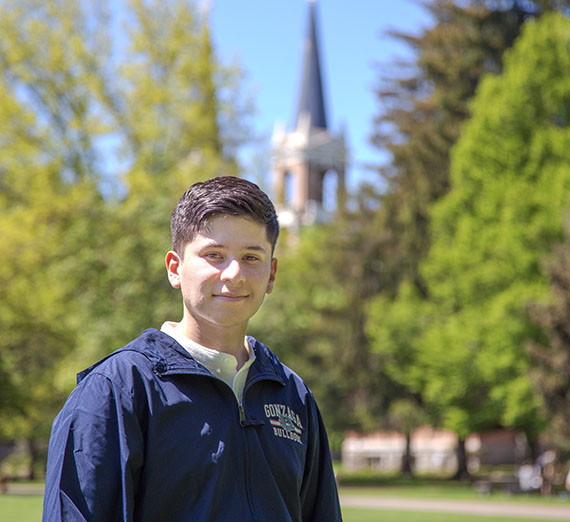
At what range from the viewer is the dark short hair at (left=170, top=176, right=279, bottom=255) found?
2473 millimetres

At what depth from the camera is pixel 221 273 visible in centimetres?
248

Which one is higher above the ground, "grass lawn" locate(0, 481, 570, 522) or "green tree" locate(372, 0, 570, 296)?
"green tree" locate(372, 0, 570, 296)

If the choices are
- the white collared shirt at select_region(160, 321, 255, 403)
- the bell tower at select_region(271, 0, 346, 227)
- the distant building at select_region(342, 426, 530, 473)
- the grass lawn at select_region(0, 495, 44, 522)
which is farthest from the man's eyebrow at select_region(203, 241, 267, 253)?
the bell tower at select_region(271, 0, 346, 227)

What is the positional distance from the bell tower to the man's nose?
87.1 metres

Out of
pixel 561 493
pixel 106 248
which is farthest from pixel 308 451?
pixel 561 493

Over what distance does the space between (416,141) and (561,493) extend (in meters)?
12.5

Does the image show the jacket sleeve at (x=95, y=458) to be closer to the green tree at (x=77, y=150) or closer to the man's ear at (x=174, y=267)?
the man's ear at (x=174, y=267)

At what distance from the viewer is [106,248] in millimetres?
21688

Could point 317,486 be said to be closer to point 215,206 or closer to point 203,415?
point 203,415

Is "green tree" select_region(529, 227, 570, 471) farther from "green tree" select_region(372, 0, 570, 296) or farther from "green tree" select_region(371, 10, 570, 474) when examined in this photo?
"green tree" select_region(372, 0, 570, 296)

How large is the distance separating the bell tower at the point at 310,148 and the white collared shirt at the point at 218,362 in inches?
3429

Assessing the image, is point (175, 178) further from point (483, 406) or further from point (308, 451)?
point (308, 451)

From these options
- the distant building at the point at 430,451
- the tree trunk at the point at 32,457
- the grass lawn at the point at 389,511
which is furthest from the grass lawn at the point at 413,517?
the distant building at the point at 430,451

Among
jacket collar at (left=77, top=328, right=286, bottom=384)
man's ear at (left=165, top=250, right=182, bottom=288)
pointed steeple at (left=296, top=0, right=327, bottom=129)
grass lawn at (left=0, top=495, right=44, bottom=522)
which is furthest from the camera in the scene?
pointed steeple at (left=296, top=0, right=327, bottom=129)
